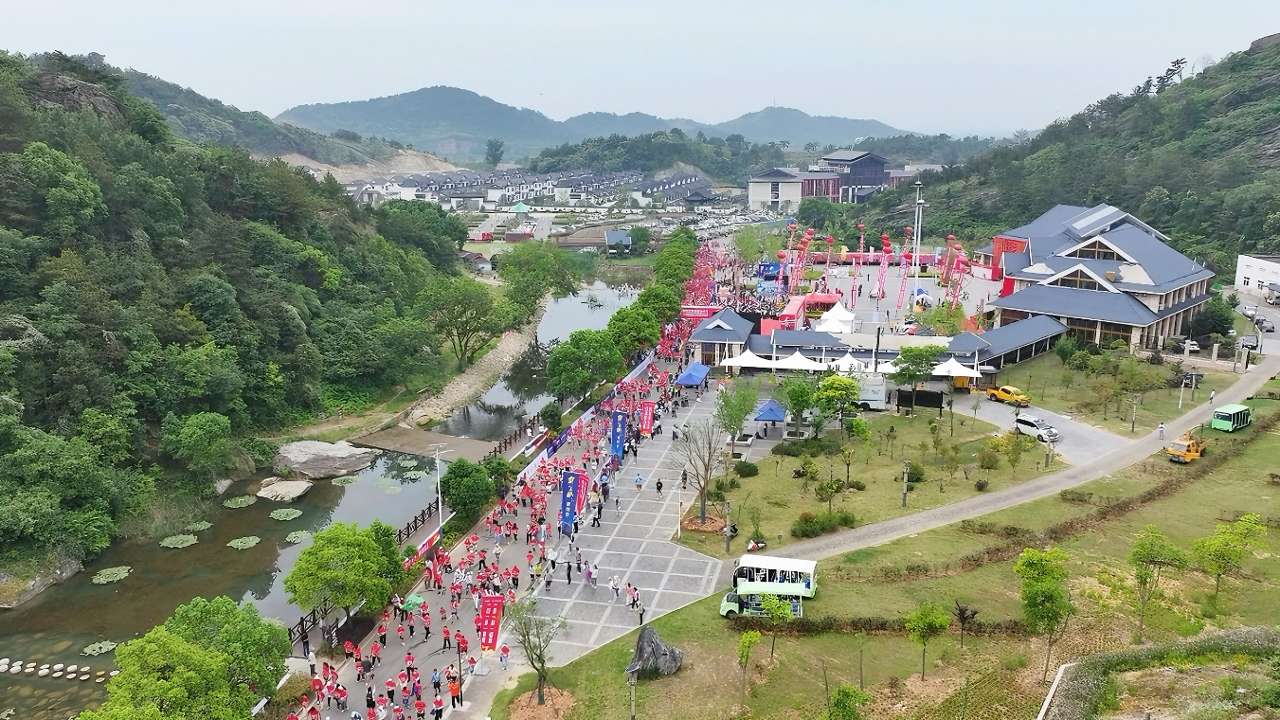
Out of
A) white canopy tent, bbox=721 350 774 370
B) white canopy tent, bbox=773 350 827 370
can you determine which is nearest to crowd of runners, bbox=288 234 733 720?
white canopy tent, bbox=721 350 774 370

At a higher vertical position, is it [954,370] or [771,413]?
[954,370]

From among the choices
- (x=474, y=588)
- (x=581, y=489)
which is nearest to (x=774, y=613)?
(x=474, y=588)

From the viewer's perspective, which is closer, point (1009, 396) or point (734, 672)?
point (734, 672)

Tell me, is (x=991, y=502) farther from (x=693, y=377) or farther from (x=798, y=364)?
(x=693, y=377)

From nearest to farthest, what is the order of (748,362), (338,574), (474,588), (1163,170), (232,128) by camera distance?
(338,574)
(474,588)
(748,362)
(1163,170)
(232,128)

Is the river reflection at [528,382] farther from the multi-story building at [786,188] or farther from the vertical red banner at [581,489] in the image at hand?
the multi-story building at [786,188]

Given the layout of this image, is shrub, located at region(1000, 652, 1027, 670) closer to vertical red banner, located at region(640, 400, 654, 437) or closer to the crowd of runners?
the crowd of runners

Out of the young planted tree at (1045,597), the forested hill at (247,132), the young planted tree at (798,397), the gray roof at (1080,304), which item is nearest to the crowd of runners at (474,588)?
the young planted tree at (798,397)
